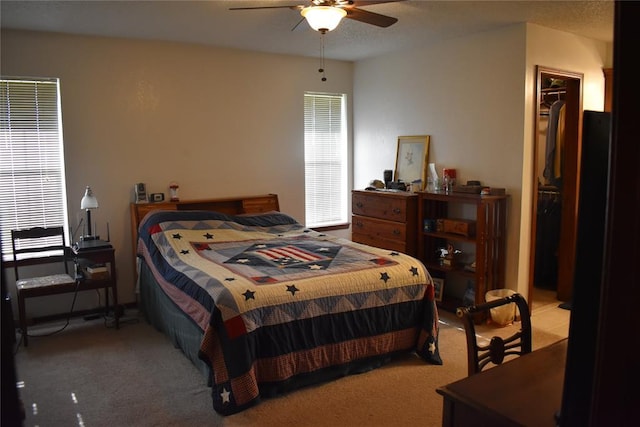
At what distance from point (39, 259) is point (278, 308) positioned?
2.36 metres

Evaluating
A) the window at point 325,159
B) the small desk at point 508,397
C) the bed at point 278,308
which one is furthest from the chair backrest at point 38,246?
the small desk at point 508,397

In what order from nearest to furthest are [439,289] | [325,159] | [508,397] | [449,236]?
[508,397] < [449,236] < [439,289] < [325,159]

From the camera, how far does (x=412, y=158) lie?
514cm

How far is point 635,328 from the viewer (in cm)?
75

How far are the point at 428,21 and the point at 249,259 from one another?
229 cm

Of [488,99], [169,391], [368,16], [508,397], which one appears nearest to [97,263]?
[169,391]

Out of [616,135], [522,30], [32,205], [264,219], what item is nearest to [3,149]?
[32,205]

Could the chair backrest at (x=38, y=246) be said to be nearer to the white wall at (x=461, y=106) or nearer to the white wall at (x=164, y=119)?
the white wall at (x=164, y=119)

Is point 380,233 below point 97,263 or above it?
above

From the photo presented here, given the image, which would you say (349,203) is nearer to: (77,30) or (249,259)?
(249,259)

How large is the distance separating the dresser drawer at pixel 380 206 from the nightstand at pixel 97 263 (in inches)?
94.4

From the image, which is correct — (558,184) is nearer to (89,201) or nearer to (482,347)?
(482,347)

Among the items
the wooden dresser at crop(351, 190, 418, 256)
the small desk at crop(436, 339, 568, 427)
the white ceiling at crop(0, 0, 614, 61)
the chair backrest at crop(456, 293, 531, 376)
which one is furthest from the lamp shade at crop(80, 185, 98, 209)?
the small desk at crop(436, 339, 568, 427)

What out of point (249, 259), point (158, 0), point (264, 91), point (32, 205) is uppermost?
point (158, 0)
